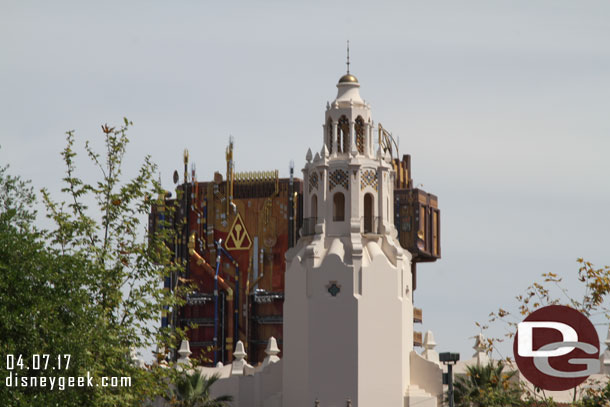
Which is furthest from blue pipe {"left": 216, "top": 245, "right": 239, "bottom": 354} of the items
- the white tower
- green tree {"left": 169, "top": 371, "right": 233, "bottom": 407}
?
green tree {"left": 169, "top": 371, "right": 233, "bottom": 407}

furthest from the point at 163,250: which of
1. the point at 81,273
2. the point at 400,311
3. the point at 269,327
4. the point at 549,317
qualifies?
the point at 269,327

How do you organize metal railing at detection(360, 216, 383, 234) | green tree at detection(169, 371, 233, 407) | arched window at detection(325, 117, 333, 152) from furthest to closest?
arched window at detection(325, 117, 333, 152) < metal railing at detection(360, 216, 383, 234) < green tree at detection(169, 371, 233, 407)

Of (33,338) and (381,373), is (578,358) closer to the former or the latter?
(33,338)

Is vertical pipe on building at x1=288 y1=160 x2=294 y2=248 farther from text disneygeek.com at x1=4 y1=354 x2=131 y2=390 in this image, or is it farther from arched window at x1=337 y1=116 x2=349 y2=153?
text disneygeek.com at x1=4 y1=354 x2=131 y2=390

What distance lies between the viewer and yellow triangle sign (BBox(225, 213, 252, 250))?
4181 inches

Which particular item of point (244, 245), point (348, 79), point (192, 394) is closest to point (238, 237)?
point (244, 245)

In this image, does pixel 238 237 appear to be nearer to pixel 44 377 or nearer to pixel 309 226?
pixel 309 226

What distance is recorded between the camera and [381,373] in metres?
74.6

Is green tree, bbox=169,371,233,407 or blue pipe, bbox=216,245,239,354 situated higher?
blue pipe, bbox=216,245,239,354

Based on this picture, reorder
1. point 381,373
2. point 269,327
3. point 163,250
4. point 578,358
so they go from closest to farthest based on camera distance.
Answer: point 578,358 < point 163,250 < point 381,373 < point 269,327

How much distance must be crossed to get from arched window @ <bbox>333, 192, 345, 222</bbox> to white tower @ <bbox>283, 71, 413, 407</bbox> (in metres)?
0.05

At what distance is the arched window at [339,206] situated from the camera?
7788cm

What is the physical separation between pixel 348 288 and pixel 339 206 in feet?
17.9

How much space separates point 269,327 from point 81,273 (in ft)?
196
